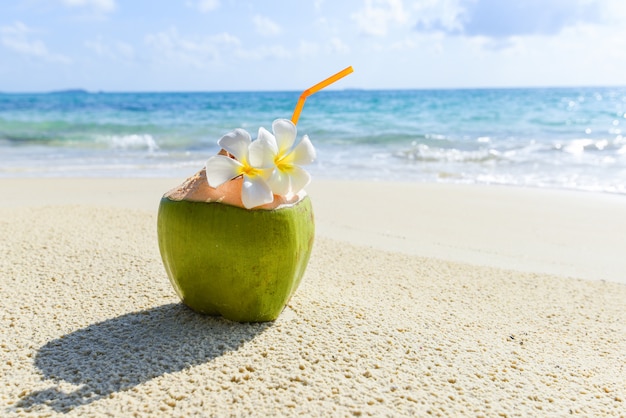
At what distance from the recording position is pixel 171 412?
1.95 metres

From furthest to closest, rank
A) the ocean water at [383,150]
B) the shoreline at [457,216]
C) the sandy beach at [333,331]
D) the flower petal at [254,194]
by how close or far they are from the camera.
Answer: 1. the ocean water at [383,150]
2. the shoreline at [457,216]
3. the flower petal at [254,194]
4. the sandy beach at [333,331]

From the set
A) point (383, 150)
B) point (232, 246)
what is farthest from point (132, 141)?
point (232, 246)

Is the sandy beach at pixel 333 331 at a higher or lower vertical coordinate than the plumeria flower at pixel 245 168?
lower

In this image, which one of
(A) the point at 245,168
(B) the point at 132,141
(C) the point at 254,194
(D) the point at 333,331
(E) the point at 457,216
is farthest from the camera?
(B) the point at 132,141

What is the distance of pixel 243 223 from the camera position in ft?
7.47

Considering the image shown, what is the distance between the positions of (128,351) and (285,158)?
0.96 metres

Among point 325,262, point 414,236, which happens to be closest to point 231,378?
point 325,262

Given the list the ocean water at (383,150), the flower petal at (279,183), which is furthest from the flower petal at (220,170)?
the ocean water at (383,150)

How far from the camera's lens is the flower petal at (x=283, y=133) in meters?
2.35

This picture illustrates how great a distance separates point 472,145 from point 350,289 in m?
10.9

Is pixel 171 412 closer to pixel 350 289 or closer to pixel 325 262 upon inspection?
pixel 350 289

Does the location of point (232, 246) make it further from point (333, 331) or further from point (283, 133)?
point (333, 331)

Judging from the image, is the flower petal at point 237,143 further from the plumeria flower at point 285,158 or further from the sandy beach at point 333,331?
the sandy beach at point 333,331

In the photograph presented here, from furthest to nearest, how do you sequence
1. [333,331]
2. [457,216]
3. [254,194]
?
[457,216] → [333,331] → [254,194]
